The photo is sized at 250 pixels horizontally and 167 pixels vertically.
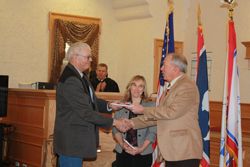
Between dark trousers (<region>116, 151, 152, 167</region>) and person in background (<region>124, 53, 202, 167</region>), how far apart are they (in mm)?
571

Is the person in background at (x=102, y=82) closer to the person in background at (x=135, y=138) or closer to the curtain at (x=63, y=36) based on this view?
the curtain at (x=63, y=36)

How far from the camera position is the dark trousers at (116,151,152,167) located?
14.9ft

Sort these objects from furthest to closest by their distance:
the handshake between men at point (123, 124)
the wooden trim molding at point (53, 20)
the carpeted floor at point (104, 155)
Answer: the wooden trim molding at point (53, 20), the carpeted floor at point (104, 155), the handshake between men at point (123, 124)

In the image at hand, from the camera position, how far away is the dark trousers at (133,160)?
14.9 feet

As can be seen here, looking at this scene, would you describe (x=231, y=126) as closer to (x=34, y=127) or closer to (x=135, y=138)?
(x=135, y=138)

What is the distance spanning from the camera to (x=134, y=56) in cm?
990

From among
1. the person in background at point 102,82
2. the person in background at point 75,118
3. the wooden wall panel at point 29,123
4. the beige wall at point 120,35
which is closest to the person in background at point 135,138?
Answer: the person in background at point 75,118

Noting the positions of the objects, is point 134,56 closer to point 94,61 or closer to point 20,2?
point 94,61

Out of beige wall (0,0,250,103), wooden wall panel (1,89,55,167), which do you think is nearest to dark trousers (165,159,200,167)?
wooden wall panel (1,89,55,167)

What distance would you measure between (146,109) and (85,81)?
0.58 metres

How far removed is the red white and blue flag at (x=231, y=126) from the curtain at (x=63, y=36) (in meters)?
4.74

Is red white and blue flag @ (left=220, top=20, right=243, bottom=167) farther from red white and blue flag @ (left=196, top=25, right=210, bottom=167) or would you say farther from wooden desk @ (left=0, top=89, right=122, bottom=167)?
wooden desk @ (left=0, top=89, right=122, bottom=167)

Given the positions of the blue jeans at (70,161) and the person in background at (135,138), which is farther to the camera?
the person in background at (135,138)

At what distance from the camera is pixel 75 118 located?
403 centimetres
